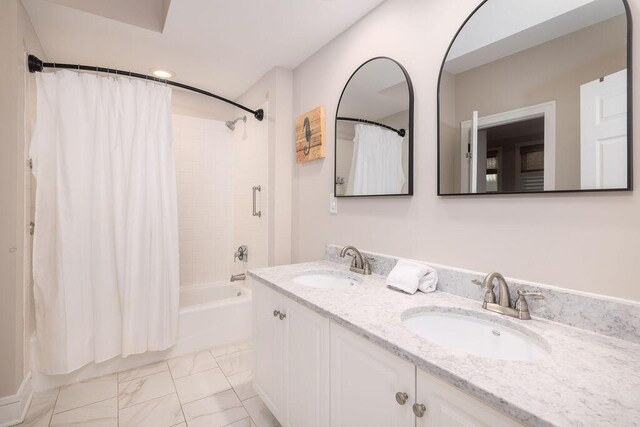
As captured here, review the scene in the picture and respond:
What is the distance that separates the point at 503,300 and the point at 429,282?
0.96ft

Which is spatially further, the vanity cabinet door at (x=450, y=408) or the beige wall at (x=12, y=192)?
the beige wall at (x=12, y=192)

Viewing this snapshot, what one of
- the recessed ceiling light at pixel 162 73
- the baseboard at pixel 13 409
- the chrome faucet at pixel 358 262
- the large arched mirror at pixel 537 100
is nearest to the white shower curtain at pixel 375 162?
the large arched mirror at pixel 537 100

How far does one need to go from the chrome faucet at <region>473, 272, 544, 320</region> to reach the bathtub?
1.96 metres

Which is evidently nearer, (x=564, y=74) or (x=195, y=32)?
(x=564, y=74)

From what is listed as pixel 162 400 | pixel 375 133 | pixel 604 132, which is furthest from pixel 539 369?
pixel 162 400

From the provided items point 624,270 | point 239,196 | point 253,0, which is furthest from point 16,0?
point 624,270

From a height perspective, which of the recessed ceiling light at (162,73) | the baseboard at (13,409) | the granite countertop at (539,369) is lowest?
the baseboard at (13,409)

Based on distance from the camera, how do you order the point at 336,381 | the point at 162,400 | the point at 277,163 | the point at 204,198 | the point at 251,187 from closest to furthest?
the point at 336,381
the point at 162,400
the point at 277,163
the point at 251,187
the point at 204,198

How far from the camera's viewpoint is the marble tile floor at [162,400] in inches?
61.6

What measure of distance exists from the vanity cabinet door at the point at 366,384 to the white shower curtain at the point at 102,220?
1612mm

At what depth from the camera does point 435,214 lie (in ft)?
4.36

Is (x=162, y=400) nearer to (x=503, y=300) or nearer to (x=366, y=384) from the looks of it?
(x=366, y=384)

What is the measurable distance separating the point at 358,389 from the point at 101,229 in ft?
6.35

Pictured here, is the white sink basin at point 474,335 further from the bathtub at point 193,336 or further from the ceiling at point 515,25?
the bathtub at point 193,336
